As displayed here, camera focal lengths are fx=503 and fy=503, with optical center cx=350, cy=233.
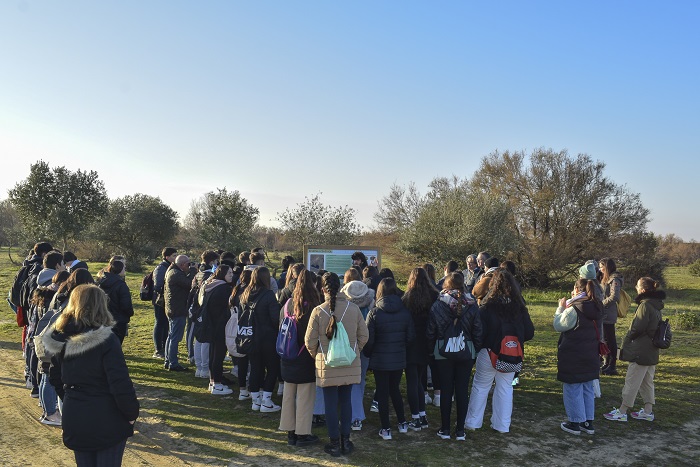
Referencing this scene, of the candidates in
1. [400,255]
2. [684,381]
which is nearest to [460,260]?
[400,255]

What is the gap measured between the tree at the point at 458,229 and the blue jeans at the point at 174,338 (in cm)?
1720

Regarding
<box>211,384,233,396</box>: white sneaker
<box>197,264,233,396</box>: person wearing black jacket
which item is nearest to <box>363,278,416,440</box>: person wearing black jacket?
<box>197,264,233,396</box>: person wearing black jacket

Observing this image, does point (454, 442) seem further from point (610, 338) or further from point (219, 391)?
point (610, 338)

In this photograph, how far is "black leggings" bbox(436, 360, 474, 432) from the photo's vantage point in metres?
5.80

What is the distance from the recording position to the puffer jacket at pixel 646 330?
6.45m

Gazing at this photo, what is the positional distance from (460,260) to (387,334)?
19246mm

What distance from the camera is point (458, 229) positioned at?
79.0ft

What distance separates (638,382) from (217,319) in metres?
5.76

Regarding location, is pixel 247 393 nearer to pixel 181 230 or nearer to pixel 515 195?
pixel 515 195

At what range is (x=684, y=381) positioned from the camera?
334 inches

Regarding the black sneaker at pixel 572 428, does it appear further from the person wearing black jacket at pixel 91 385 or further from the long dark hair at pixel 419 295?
the person wearing black jacket at pixel 91 385

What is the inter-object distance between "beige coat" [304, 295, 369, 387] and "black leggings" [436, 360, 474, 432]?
1.13 metres

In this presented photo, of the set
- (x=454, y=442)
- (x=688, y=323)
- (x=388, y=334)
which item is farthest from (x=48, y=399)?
(x=688, y=323)

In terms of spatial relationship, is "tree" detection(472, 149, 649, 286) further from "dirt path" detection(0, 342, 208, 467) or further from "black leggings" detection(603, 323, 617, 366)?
"dirt path" detection(0, 342, 208, 467)
